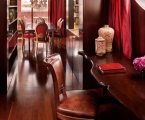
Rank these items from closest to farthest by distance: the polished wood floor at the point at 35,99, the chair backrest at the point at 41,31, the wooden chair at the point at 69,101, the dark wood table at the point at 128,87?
the dark wood table at the point at 128,87
the wooden chair at the point at 69,101
the polished wood floor at the point at 35,99
the chair backrest at the point at 41,31

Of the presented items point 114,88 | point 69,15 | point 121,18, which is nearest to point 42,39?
point 69,15

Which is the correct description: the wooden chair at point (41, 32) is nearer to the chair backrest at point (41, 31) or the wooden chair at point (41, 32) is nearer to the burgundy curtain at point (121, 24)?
the chair backrest at point (41, 31)

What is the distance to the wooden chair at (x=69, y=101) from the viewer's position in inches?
78.5

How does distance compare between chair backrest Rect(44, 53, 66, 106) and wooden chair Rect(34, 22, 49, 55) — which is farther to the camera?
wooden chair Rect(34, 22, 49, 55)

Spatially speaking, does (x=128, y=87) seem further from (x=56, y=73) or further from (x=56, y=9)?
(x=56, y=9)

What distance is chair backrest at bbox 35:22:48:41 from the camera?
6480 mm

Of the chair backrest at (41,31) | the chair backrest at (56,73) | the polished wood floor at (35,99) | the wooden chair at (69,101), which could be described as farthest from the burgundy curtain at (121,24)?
the chair backrest at (41,31)

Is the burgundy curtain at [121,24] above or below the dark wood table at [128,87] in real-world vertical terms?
above

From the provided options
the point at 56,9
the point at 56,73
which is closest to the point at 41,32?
the point at 56,9

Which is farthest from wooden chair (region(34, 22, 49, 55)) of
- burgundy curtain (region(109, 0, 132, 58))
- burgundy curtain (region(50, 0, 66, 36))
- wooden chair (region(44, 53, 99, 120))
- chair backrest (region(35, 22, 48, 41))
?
wooden chair (region(44, 53, 99, 120))

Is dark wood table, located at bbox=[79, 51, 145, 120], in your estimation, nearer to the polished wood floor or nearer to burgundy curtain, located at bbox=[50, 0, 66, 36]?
the polished wood floor

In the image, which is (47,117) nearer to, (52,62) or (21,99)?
(21,99)

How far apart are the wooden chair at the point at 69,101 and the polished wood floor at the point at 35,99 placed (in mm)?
574

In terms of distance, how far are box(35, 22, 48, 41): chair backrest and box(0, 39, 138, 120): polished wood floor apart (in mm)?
1405
